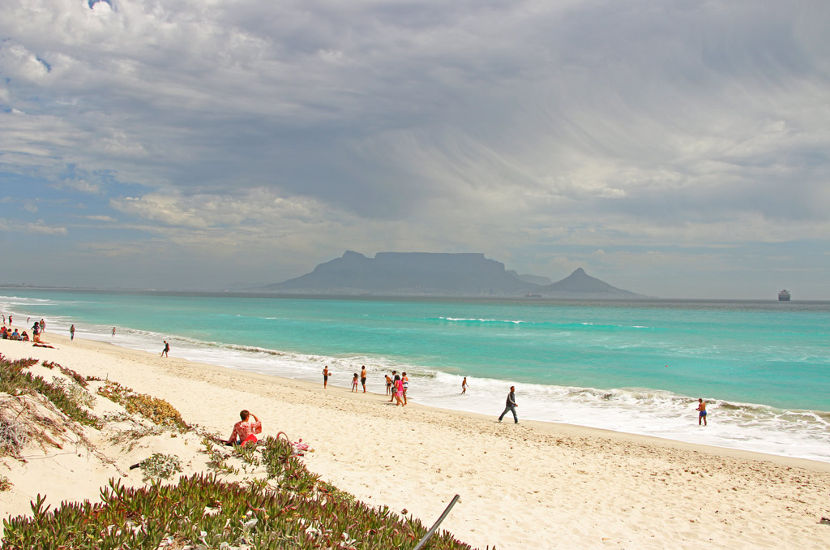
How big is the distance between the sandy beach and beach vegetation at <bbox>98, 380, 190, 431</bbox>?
27.9 inches

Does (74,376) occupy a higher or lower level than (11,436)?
lower

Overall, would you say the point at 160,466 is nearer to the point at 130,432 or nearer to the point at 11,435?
the point at 130,432

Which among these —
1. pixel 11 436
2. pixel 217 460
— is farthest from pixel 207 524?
pixel 11 436

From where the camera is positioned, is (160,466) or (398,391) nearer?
(160,466)

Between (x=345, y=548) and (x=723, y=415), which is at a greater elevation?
(x=345, y=548)

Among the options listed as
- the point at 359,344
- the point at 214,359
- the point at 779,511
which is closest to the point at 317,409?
the point at 779,511

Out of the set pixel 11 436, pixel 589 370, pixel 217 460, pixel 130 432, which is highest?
pixel 11 436

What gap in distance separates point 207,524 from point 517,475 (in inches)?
319

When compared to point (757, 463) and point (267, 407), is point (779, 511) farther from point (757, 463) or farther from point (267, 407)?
point (267, 407)

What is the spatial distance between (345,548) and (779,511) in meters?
9.71

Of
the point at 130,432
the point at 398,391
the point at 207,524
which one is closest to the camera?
the point at 207,524

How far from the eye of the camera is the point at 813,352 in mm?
46438

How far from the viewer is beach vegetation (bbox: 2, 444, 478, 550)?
437cm

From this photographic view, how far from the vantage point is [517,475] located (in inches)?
444
